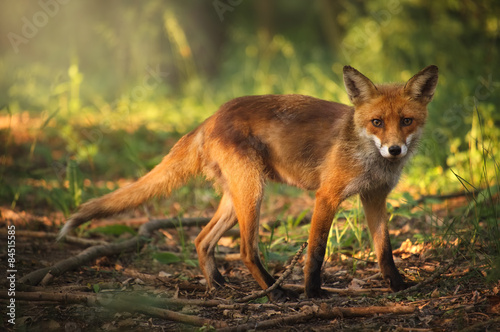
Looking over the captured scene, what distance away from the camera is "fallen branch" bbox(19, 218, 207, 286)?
12.7ft

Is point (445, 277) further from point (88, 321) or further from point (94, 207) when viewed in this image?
point (94, 207)

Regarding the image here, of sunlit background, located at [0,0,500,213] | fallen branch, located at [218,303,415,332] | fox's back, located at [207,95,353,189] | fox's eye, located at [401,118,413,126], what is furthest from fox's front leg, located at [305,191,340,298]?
sunlit background, located at [0,0,500,213]

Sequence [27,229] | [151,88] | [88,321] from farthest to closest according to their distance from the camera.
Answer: [151,88]
[27,229]
[88,321]

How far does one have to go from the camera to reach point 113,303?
303cm

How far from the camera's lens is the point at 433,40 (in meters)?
9.34

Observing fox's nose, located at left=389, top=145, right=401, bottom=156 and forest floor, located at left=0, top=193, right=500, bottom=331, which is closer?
forest floor, located at left=0, top=193, right=500, bottom=331

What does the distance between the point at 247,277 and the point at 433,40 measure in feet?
22.9

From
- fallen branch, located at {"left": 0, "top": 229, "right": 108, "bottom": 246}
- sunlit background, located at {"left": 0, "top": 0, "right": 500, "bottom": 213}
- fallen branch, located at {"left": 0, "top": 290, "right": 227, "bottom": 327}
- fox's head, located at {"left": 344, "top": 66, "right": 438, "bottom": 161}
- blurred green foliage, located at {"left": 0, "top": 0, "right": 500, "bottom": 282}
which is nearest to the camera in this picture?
fallen branch, located at {"left": 0, "top": 290, "right": 227, "bottom": 327}

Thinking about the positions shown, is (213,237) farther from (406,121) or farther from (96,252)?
(406,121)

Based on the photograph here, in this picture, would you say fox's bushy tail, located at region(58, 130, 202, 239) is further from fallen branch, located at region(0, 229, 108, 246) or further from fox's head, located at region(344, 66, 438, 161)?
fox's head, located at region(344, 66, 438, 161)

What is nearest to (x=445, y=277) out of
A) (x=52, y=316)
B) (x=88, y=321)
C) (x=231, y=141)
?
(x=231, y=141)

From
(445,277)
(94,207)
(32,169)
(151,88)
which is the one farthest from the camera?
(151,88)

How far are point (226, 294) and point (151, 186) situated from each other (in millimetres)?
1178

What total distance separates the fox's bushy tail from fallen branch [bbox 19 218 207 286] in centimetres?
28
